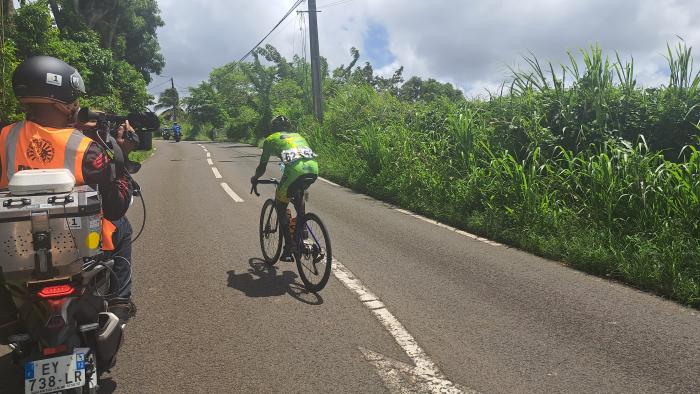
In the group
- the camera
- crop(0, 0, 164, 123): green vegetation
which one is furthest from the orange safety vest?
crop(0, 0, 164, 123): green vegetation

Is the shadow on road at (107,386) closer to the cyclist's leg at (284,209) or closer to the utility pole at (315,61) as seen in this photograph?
the cyclist's leg at (284,209)

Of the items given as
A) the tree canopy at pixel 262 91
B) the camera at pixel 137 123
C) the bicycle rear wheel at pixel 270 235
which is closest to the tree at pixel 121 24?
the tree canopy at pixel 262 91

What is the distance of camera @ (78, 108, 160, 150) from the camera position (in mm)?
2945

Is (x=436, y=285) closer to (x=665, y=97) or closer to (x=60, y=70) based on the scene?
(x=60, y=70)

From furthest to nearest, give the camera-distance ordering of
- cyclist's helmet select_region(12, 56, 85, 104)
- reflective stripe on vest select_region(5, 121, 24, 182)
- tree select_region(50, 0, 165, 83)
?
1. tree select_region(50, 0, 165, 83)
2. cyclist's helmet select_region(12, 56, 85, 104)
3. reflective stripe on vest select_region(5, 121, 24, 182)

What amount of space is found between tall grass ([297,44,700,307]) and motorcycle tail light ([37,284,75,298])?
5090mm

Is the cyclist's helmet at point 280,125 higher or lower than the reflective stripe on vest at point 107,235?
higher

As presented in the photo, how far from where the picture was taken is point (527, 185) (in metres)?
7.52

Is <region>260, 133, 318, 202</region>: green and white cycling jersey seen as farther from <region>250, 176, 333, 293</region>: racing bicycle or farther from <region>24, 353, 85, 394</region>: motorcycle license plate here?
<region>24, 353, 85, 394</region>: motorcycle license plate

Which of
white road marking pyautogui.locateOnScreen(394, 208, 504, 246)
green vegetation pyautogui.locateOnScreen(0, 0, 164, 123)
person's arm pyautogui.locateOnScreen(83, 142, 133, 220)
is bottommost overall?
white road marking pyautogui.locateOnScreen(394, 208, 504, 246)

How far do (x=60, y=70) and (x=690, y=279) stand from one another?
5522 mm

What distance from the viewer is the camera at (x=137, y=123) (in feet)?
9.66

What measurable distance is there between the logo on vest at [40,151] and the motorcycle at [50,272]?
20cm

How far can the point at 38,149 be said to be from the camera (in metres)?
2.42
